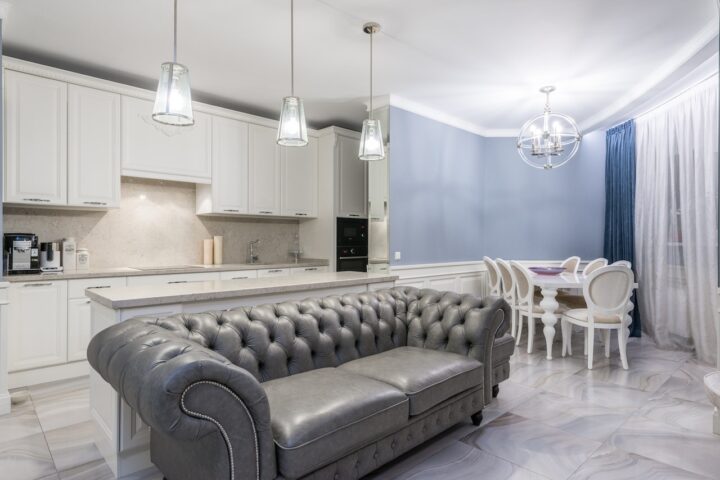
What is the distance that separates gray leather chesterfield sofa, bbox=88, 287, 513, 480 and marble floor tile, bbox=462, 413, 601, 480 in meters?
0.16

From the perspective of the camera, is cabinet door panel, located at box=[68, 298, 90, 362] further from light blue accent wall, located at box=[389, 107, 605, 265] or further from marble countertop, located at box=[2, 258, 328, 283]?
light blue accent wall, located at box=[389, 107, 605, 265]

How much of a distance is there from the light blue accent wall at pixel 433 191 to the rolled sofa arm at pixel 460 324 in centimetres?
165

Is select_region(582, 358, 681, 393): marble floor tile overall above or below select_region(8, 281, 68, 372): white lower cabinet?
below

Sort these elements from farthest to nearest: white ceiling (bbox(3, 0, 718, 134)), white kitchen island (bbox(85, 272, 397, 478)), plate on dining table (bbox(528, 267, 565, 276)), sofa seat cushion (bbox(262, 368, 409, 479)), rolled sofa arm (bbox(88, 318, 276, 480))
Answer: plate on dining table (bbox(528, 267, 565, 276)) < white ceiling (bbox(3, 0, 718, 134)) < white kitchen island (bbox(85, 272, 397, 478)) < sofa seat cushion (bbox(262, 368, 409, 479)) < rolled sofa arm (bbox(88, 318, 276, 480))

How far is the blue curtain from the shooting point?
499 cm

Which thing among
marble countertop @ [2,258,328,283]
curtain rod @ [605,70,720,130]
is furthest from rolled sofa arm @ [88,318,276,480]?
curtain rod @ [605,70,720,130]

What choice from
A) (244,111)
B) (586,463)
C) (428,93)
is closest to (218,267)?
(244,111)

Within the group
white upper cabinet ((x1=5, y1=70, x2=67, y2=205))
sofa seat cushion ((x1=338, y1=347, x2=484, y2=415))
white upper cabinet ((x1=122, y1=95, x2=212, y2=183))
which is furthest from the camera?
white upper cabinet ((x1=122, y1=95, x2=212, y2=183))

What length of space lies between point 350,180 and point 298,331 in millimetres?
3306

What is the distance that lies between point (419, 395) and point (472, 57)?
2951 millimetres

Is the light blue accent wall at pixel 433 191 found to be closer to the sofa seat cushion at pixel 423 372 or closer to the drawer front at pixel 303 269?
the drawer front at pixel 303 269

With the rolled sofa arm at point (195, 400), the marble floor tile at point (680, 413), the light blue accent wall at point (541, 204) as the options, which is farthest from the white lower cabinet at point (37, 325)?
the light blue accent wall at point (541, 204)

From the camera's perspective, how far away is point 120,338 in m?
1.65

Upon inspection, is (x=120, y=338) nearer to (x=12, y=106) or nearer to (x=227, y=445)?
(x=227, y=445)
